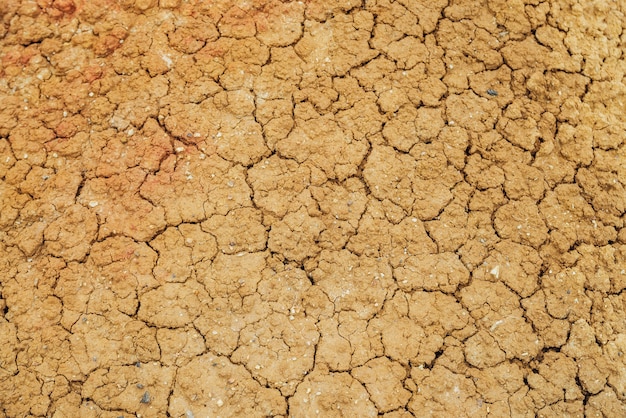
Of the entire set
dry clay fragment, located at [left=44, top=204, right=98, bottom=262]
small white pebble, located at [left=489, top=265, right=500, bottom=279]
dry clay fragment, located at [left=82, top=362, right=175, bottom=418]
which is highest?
small white pebble, located at [left=489, top=265, right=500, bottom=279]

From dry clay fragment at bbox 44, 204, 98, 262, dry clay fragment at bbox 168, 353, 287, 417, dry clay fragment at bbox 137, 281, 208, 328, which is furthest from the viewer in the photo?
dry clay fragment at bbox 44, 204, 98, 262

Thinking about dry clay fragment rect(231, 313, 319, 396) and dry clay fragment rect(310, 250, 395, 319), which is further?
dry clay fragment rect(310, 250, 395, 319)

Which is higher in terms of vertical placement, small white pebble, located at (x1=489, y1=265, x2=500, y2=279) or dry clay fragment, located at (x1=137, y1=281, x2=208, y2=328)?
small white pebble, located at (x1=489, y1=265, x2=500, y2=279)

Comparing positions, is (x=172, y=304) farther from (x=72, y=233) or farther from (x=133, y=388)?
(x=72, y=233)

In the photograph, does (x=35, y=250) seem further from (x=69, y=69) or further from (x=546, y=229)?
(x=546, y=229)

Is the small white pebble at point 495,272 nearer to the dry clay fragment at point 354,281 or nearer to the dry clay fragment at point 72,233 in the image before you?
the dry clay fragment at point 354,281

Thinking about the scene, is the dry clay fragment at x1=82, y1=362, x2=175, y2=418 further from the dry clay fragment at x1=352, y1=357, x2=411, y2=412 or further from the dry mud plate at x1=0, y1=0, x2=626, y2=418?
the dry clay fragment at x1=352, y1=357, x2=411, y2=412

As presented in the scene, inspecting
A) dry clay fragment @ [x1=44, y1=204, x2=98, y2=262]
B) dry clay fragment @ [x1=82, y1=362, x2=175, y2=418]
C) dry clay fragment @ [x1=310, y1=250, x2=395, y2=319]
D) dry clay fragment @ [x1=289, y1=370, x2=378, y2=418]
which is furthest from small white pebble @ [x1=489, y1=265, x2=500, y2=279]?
dry clay fragment @ [x1=44, y1=204, x2=98, y2=262]

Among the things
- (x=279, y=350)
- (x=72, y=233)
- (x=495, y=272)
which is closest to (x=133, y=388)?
(x=279, y=350)

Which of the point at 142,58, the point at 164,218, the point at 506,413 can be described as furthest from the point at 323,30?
the point at 506,413
